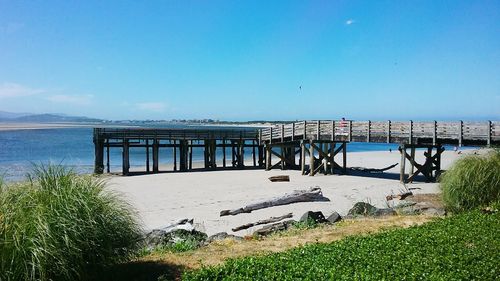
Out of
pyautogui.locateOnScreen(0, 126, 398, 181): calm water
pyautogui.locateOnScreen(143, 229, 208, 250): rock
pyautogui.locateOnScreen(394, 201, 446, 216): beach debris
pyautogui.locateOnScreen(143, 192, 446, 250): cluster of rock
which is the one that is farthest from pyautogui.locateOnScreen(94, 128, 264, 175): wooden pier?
pyautogui.locateOnScreen(394, 201, 446, 216): beach debris

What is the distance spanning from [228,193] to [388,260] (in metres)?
15.6

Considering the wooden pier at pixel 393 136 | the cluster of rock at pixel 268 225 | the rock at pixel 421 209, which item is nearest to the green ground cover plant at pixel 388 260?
the cluster of rock at pixel 268 225

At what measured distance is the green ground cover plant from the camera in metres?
6.55

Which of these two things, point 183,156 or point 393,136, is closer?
point 393,136

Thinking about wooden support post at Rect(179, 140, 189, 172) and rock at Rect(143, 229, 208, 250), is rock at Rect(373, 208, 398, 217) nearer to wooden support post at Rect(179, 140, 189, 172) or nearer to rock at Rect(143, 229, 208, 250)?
rock at Rect(143, 229, 208, 250)

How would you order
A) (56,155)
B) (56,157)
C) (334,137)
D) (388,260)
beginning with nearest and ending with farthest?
(388,260), (334,137), (56,157), (56,155)

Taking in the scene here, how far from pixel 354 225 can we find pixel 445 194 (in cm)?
308

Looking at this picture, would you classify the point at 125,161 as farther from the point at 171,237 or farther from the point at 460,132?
the point at 460,132

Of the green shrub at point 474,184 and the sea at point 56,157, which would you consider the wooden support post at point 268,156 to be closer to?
the sea at point 56,157

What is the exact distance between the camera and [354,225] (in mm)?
11844

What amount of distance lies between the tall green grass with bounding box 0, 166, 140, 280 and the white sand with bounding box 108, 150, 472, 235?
207 inches

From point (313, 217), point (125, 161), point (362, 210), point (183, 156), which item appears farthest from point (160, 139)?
point (313, 217)

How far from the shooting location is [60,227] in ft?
19.8

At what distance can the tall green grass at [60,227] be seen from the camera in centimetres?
574
